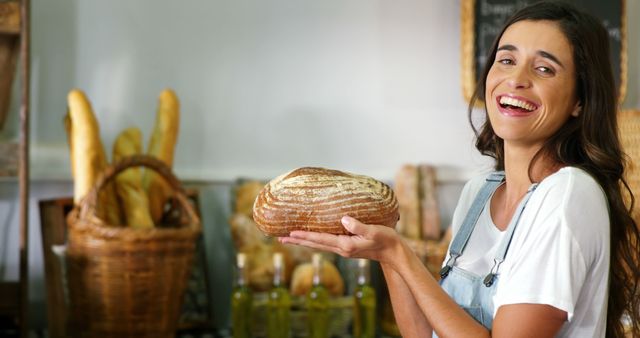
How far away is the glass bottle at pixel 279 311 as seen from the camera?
2.70 metres

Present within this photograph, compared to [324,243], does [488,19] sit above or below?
above

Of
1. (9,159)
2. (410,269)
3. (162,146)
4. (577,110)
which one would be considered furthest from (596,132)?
(9,159)

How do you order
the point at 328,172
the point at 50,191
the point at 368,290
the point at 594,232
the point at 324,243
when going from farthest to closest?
the point at 50,191
the point at 368,290
the point at 328,172
the point at 324,243
the point at 594,232

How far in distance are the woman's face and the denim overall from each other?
0.32ft

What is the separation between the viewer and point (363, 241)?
126cm

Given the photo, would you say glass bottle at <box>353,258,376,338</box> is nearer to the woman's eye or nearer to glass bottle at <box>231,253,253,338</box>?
glass bottle at <box>231,253,253,338</box>

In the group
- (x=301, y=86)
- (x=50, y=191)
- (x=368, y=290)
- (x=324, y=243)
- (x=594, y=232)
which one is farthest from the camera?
(x=301, y=86)

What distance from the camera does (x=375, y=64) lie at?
10.6ft

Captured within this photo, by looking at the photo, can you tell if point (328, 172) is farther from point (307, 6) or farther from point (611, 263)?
point (307, 6)

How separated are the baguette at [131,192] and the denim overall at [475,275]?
1.38 metres

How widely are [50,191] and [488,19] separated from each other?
5.91ft

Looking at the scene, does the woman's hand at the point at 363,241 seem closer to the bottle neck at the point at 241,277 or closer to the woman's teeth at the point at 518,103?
the woman's teeth at the point at 518,103

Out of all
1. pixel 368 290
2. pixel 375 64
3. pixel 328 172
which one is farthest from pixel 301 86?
pixel 328 172

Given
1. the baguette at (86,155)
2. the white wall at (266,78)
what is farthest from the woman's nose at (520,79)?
the white wall at (266,78)
